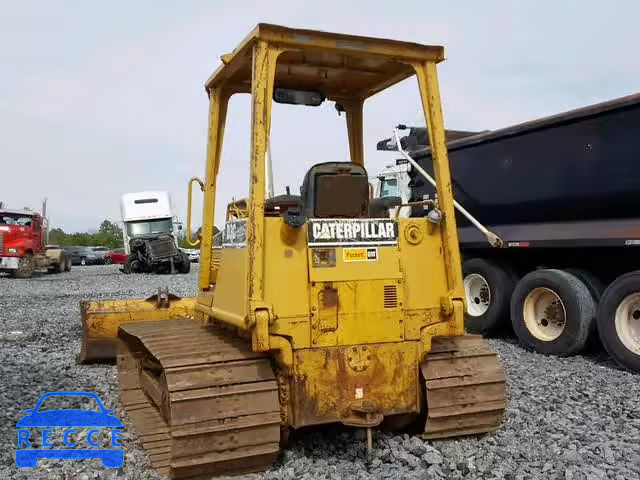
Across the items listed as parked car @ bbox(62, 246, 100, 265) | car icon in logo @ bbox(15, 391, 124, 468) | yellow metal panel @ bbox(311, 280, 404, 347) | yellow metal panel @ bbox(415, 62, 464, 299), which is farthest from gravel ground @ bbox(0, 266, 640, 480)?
parked car @ bbox(62, 246, 100, 265)

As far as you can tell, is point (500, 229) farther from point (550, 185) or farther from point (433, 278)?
point (433, 278)

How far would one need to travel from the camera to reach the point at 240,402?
3.71 m

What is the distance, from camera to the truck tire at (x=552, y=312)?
730cm

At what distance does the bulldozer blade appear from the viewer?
6871 mm

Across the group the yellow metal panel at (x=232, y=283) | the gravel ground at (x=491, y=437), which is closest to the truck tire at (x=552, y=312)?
the gravel ground at (x=491, y=437)

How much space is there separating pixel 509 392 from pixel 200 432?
3.16 metres

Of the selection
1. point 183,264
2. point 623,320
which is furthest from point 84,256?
point 623,320

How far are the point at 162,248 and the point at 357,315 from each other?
21234 mm

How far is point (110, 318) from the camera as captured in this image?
6.90m

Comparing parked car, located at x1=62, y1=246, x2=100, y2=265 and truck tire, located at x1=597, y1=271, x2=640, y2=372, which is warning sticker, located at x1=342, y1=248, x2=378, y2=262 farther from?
parked car, located at x1=62, y1=246, x2=100, y2=265

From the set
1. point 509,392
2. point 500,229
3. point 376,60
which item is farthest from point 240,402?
point 500,229

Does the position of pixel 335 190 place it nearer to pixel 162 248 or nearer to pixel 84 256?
pixel 162 248

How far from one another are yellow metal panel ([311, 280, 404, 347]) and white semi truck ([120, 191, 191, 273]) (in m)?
20.9

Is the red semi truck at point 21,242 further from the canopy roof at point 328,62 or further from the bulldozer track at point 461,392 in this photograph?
the bulldozer track at point 461,392
